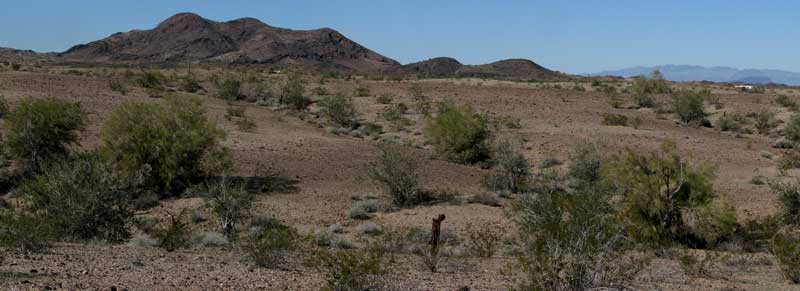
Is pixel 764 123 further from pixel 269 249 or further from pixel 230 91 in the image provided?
pixel 269 249

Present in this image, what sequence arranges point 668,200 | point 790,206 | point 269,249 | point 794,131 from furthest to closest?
1. point 794,131
2. point 790,206
3. point 668,200
4. point 269,249

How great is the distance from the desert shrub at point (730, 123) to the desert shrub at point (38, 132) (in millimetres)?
32194

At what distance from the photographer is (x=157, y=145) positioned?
2002 cm

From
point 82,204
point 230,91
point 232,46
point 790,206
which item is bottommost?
point 790,206

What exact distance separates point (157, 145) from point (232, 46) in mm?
124372

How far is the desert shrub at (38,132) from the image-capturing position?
21.0 meters

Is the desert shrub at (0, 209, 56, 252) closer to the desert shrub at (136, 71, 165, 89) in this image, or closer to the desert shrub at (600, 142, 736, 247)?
the desert shrub at (600, 142, 736, 247)

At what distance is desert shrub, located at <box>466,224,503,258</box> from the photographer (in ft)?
45.2

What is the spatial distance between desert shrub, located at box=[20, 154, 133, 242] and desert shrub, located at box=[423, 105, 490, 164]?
13.9 metres

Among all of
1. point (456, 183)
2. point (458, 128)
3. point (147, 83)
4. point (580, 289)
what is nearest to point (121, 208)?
point (580, 289)

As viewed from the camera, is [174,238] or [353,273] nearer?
[353,273]

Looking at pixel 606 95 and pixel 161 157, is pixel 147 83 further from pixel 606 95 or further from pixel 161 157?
pixel 606 95

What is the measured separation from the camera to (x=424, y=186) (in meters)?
21.4

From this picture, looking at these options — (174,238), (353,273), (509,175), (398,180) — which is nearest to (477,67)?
(509,175)
